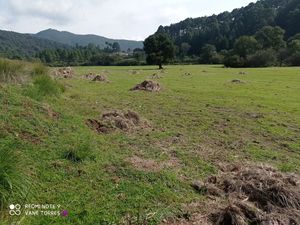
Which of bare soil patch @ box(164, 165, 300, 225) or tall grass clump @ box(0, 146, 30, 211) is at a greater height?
tall grass clump @ box(0, 146, 30, 211)

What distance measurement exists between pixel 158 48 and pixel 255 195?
240 ft

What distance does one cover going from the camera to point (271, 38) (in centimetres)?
11469

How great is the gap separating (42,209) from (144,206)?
187cm

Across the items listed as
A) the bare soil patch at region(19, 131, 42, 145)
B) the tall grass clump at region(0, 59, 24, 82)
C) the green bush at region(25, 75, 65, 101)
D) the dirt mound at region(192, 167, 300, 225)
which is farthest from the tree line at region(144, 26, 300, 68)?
the dirt mound at region(192, 167, 300, 225)

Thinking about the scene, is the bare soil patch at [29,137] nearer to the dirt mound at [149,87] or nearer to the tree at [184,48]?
the dirt mound at [149,87]

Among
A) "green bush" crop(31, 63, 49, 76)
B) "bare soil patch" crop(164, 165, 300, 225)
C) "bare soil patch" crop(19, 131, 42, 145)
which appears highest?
"green bush" crop(31, 63, 49, 76)

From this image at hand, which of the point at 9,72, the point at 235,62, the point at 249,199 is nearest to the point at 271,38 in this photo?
the point at 235,62

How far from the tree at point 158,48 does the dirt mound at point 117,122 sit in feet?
213

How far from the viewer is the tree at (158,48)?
78.4 meters

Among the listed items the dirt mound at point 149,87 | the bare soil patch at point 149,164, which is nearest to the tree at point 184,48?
the dirt mound at point 149,87

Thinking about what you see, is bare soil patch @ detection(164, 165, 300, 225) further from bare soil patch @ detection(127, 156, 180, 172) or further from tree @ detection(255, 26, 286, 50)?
tree @ detection(255, 26, 286, 50)

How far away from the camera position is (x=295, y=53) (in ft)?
299

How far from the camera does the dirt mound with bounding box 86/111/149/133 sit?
12.7 meters

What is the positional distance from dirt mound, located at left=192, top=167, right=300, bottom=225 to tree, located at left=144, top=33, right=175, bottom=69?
2771 inches
